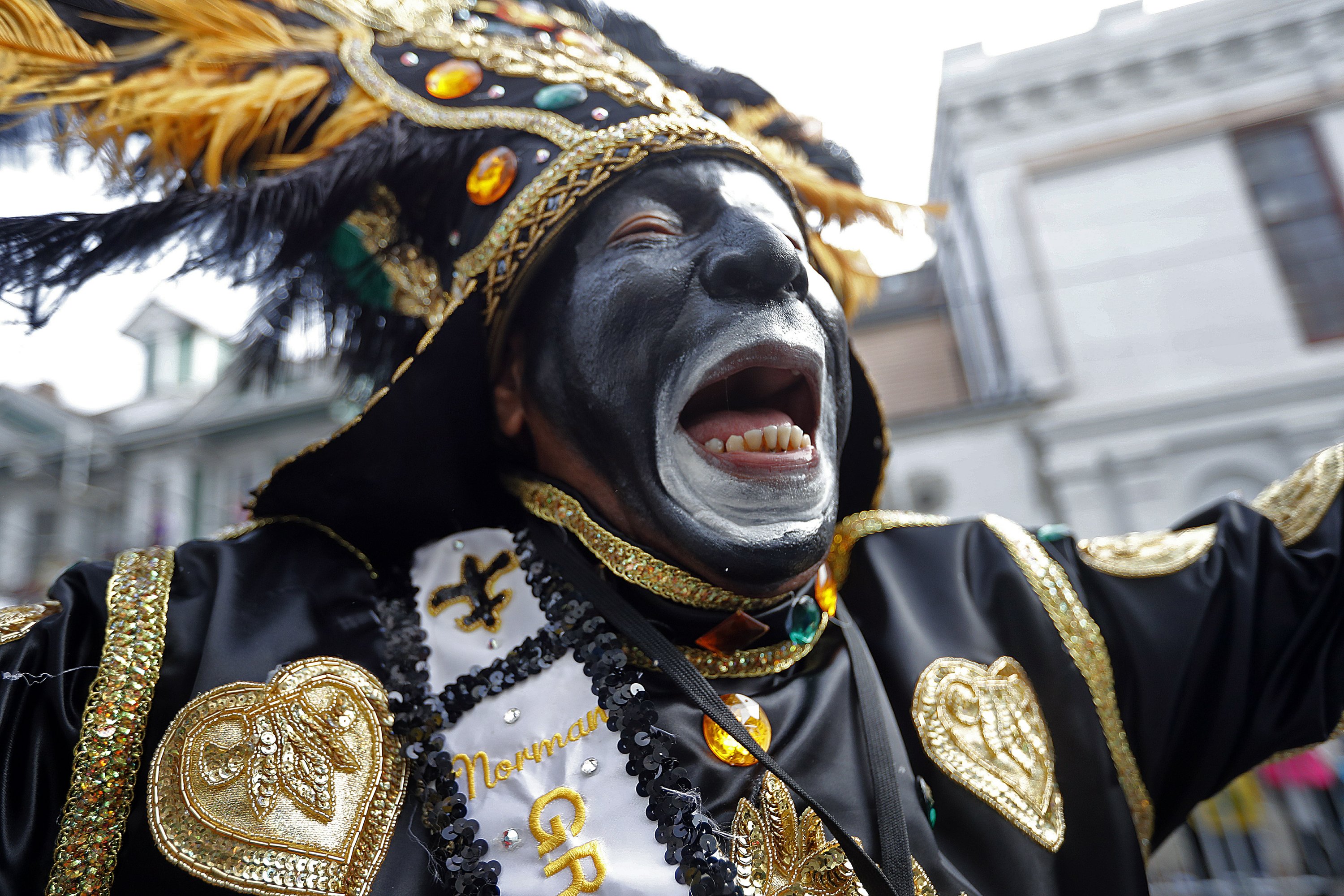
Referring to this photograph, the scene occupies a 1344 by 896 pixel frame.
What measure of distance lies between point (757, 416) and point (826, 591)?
40 cm

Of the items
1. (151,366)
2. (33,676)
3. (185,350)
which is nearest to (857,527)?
(33,676)

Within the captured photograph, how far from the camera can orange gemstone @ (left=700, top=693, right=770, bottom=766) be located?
1.33 meters

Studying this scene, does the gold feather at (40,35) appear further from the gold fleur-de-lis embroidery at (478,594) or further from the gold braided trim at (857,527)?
the gold braided trim at (857,527)

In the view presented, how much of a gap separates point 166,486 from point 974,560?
6132mm

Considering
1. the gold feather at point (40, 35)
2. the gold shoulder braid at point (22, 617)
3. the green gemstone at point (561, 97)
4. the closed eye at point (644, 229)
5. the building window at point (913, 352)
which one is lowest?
the building window at point (913, 352)

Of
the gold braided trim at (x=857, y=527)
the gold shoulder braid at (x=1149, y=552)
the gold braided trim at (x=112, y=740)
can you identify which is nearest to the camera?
the gold braided trim at (x=112, y=740)

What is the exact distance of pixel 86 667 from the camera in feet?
4.04

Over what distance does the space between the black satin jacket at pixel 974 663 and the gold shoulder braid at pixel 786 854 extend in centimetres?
4

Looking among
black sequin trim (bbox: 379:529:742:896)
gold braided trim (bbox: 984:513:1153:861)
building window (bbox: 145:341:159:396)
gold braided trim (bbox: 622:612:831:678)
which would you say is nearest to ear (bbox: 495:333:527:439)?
black sequin trim (bbox: 379:529:742:896)

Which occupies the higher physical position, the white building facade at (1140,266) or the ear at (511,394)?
the ear at (511,394)

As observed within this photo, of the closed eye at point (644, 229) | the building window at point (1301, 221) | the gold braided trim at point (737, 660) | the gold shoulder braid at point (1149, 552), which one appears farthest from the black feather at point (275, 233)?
the building window at point (1301, 221)

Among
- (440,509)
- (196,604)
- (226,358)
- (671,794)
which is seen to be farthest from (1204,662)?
(226,358)

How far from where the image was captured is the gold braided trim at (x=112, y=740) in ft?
3.65

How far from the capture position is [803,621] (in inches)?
60.2
